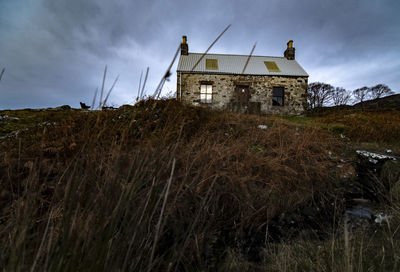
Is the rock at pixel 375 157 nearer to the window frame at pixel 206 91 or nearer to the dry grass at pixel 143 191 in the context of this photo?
the dry grass at pixel 143 191

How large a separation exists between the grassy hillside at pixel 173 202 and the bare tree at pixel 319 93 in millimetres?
18579

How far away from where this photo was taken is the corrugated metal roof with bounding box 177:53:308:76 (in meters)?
13.1

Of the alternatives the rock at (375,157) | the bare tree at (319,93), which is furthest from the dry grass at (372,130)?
the bare tree at (319,93)

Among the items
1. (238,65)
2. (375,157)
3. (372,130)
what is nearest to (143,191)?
(375,157)

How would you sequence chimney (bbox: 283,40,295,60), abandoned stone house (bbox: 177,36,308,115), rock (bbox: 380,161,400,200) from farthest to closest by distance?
1. chimney (bbox: 283,40,295,60)
2. abandoned stone house (bbox: 177,36,308,115)
3. rock (bbox: 380,161,400,200)

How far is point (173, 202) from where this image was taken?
0.88m

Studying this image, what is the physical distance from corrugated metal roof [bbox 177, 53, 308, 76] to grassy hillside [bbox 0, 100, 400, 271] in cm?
890

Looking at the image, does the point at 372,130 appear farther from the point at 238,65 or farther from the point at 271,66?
the point at 238,65

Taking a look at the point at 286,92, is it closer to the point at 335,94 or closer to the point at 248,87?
the point at 248,87

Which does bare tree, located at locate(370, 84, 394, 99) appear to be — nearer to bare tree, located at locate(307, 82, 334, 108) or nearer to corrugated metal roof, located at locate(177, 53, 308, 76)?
bare tree, located at locate(307, 82, 334, 108)

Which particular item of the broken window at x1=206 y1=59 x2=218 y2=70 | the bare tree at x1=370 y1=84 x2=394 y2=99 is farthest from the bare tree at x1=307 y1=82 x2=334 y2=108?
the broken window at x1=206 y1=59 x2=218 y2=70

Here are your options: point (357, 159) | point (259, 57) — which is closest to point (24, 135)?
point (357, 159)

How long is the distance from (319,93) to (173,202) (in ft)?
80.3

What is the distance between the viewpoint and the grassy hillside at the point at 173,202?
0.73 m
